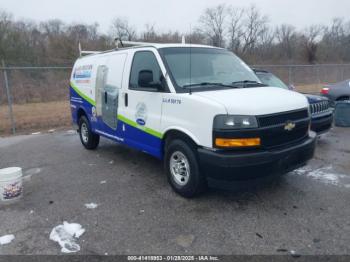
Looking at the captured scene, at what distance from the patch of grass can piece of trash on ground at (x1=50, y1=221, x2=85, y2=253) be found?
789 centimetres

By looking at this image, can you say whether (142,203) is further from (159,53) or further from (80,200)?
(159,53)

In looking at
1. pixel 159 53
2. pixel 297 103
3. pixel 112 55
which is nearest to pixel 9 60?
pixel 112 55

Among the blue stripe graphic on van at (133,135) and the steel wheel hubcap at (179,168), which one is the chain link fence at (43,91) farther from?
the steel wheel hubcap at (179,168)

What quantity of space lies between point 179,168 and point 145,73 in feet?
4.90

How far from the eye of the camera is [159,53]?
453cm

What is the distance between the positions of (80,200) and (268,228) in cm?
266

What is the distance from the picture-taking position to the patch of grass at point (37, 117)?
11.1 meters

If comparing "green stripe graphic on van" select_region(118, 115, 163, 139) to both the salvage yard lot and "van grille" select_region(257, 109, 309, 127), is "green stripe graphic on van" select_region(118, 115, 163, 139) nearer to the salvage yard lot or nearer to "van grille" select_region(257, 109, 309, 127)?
the salvage yard lot

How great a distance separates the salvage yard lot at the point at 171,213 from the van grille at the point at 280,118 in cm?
85


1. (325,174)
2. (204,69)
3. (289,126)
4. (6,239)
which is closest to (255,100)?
(289,126)

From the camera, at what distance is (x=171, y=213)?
3904 millimetres

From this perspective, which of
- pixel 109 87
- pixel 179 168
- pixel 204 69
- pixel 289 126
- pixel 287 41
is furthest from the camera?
pixel 287 41

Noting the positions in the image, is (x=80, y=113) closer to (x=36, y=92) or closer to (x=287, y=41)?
(x=36, y=92)

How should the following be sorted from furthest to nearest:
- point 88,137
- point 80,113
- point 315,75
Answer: point 315,75 → point 80,113 → point 88,137
